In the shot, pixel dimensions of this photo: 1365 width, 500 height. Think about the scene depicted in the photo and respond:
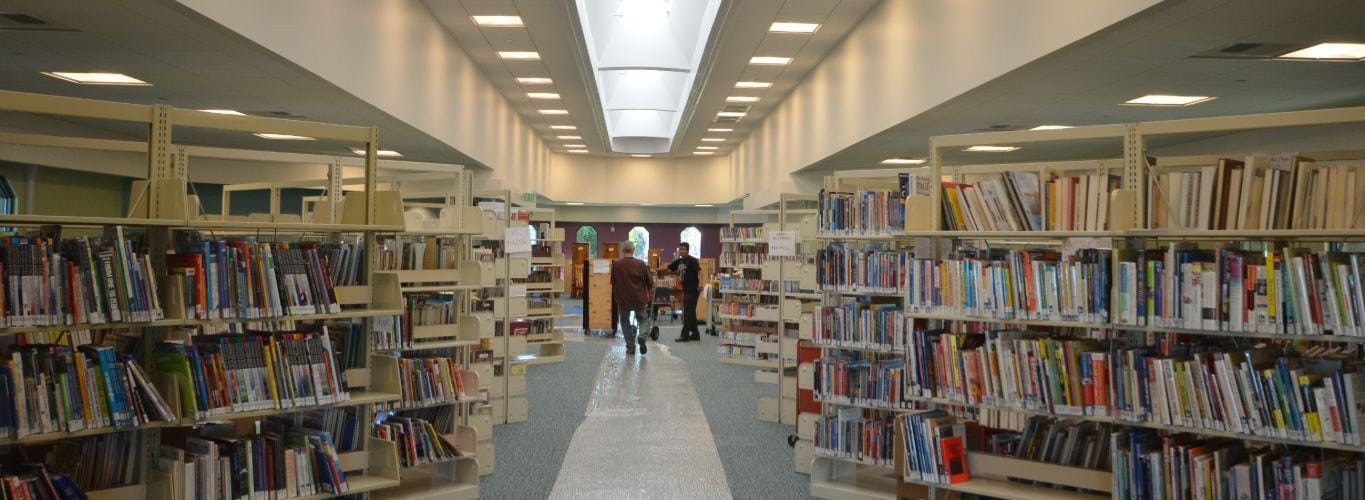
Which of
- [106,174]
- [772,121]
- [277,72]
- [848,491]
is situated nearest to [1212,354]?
[848,491]

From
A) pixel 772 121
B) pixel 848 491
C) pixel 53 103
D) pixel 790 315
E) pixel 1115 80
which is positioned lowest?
pixel 848 491

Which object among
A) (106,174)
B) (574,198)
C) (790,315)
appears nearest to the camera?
(790,315)

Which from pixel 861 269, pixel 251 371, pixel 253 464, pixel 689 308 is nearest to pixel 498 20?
pixel 689 308

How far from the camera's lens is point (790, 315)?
28.1ft

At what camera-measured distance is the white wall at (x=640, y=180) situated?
25609 millimetres

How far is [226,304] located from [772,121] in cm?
1445

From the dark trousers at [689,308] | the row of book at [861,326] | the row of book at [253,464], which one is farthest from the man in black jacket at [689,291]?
the row of book at [253,464]

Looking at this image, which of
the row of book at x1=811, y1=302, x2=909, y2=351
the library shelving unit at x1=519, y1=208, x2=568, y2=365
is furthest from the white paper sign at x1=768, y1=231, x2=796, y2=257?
the library shelving unit at x1=519, y1=208, x2=568, y2=365

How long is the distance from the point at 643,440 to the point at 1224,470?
4.76 m

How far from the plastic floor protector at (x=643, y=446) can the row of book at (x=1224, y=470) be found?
9.09 ft

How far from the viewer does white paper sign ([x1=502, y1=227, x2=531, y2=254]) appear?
8.23 m

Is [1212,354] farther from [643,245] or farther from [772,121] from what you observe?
[643,245]

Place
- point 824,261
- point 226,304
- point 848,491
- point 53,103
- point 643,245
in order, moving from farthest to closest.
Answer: point 643,245, point 824,261, point 848,491, point 226,304, point 53,103

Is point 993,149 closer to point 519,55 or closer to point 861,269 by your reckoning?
point 519,55
